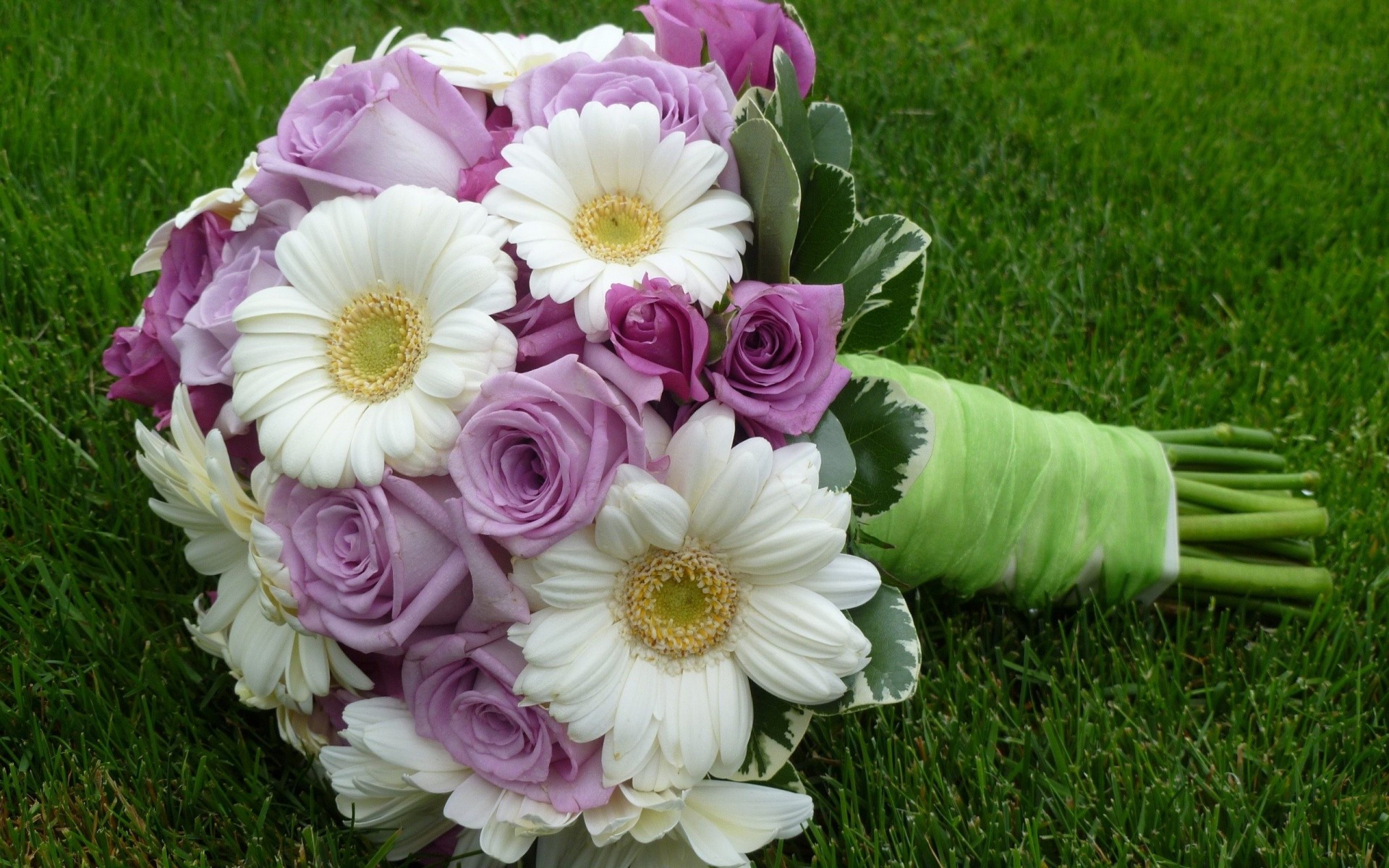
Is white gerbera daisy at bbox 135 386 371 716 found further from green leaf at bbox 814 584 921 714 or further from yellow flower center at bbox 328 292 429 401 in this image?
A: green leaf at bbox 814 584 921 714

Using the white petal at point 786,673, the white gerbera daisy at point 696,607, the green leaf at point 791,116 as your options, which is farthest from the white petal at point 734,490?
the green leaf at point 791,116

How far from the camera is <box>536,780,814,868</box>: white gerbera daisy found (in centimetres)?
100

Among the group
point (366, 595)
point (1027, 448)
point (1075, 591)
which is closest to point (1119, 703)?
point (1075, 591)

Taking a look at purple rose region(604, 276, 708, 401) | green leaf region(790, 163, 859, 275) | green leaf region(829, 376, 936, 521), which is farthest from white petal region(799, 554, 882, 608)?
green leaf region(790, 163, 859, 275)

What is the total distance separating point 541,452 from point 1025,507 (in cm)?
77

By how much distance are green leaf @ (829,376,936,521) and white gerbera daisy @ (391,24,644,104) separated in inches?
18.6

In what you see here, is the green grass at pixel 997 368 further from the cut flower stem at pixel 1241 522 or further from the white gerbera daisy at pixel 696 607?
the white gerbera daisy at pixel 696 607

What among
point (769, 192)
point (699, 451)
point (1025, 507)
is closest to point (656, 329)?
point (699, 451)

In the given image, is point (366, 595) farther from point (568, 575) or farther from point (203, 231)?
point (203, 231)

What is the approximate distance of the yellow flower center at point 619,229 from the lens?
107cm

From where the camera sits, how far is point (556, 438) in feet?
3.09

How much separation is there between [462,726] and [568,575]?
19cm

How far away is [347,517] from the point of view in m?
1.01

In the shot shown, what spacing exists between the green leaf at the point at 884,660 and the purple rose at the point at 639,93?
44cm
